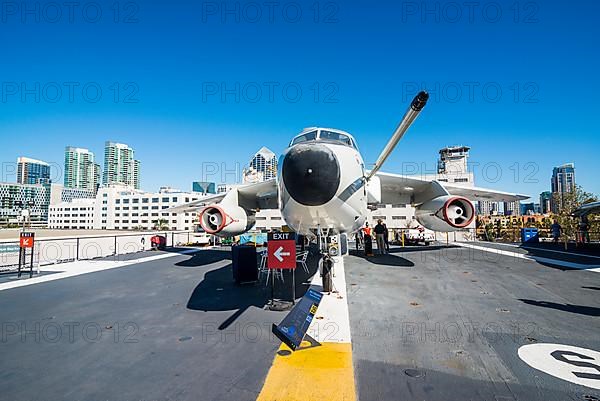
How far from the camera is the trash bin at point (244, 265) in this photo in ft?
31.8

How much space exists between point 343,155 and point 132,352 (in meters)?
6.00

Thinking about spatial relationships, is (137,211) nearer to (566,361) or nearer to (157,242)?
(157,242)

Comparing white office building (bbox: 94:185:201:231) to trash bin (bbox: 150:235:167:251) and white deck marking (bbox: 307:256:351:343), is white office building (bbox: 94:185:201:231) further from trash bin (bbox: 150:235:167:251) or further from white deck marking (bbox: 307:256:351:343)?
white deck marking (bbox: 307:256:351:343)

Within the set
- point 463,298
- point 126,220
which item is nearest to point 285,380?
point 463,298

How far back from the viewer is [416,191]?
49.5ft

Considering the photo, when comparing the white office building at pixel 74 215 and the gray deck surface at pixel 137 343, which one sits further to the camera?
the white office building at pixel 74 215

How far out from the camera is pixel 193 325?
614 centimetres

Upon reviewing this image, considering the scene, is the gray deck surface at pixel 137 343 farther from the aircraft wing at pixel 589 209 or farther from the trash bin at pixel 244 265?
the aircraft wing at pixel 589 209

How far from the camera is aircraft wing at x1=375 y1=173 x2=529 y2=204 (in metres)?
13.6

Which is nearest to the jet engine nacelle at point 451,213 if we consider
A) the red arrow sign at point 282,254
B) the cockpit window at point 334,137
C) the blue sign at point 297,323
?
the cockpit window at point 334,137

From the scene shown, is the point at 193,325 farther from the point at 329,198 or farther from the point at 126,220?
the point at 126,220

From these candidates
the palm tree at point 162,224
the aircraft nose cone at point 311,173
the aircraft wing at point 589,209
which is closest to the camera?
the aircraft nose cone at point 311,173

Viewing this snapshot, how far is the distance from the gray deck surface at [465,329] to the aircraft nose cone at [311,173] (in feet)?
9.60

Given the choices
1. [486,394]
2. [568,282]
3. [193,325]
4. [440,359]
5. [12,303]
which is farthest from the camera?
[568,282]
